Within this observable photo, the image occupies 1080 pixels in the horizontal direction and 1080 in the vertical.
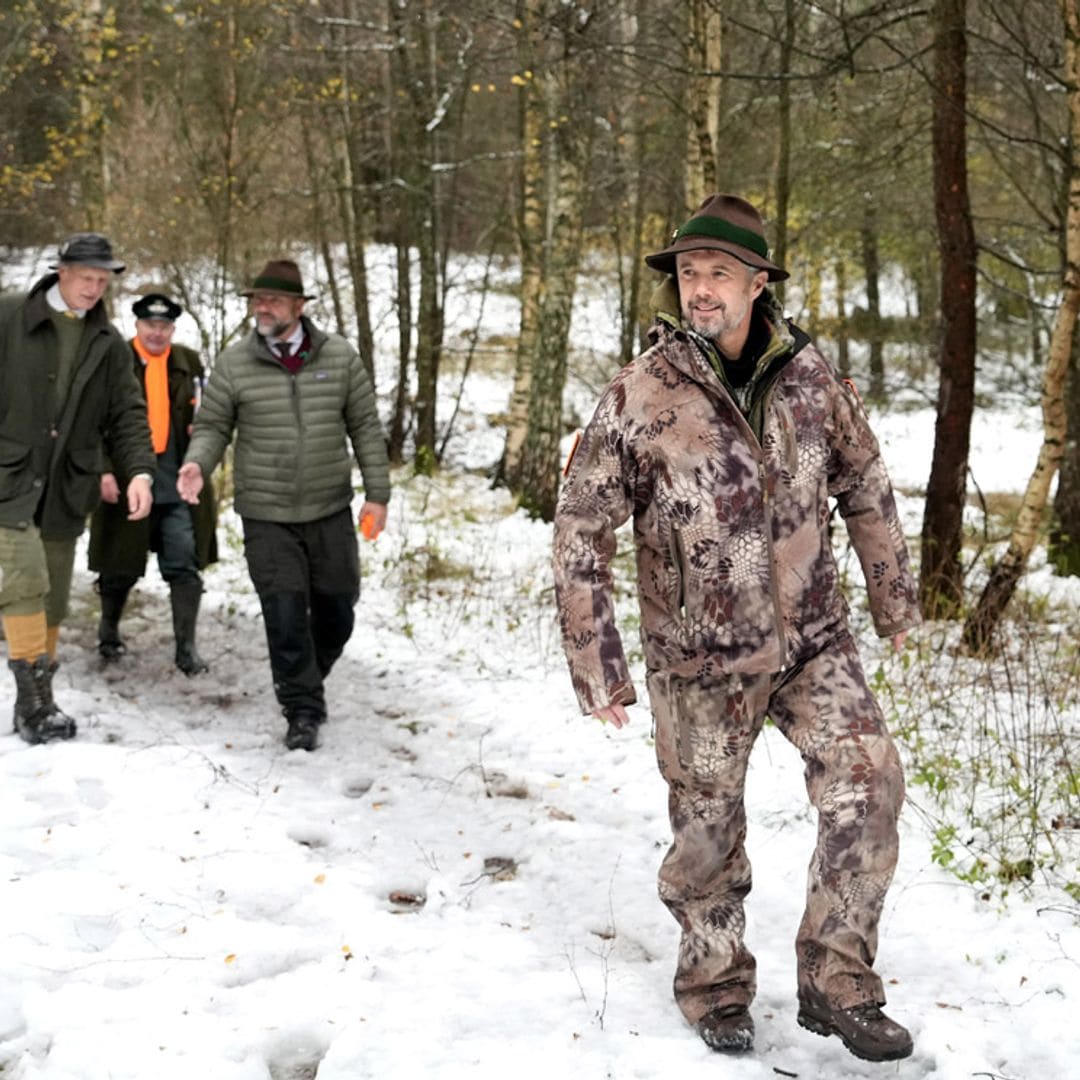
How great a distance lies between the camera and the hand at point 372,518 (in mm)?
6219

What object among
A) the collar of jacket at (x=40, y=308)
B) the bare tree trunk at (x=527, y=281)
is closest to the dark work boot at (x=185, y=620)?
the collar of jacket at (x=40, y=308)

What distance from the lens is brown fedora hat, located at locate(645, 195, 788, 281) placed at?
329 centimetres

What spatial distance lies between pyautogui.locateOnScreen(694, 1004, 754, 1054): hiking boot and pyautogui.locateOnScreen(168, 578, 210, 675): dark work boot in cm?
487

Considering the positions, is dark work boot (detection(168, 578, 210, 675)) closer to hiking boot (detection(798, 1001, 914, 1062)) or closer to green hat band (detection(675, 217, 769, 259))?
green hat band (detection(675, 217, 769, 259))

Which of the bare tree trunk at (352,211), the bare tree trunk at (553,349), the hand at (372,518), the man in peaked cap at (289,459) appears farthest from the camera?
the bare tree trunk at (352,211)

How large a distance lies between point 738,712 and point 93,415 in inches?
161

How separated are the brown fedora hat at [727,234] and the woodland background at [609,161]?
253cm

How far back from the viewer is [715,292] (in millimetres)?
3334

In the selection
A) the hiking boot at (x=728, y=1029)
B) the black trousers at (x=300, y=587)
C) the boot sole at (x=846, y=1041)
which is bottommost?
the hiking boot at (x=728, y=1029)

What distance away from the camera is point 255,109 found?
14258 mm

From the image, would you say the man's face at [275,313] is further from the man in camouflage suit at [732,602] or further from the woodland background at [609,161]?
the man in camouflage suit at [732,602]

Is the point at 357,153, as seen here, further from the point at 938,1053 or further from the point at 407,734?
the point at 938,1053

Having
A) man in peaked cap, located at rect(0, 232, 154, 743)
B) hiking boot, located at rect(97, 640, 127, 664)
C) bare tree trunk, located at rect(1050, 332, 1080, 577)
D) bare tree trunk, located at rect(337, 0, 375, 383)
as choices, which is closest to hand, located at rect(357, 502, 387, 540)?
man in peaked cap, located at rect(0, 232, 154, 743)

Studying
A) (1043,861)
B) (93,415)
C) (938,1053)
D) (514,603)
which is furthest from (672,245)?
(514,603)
